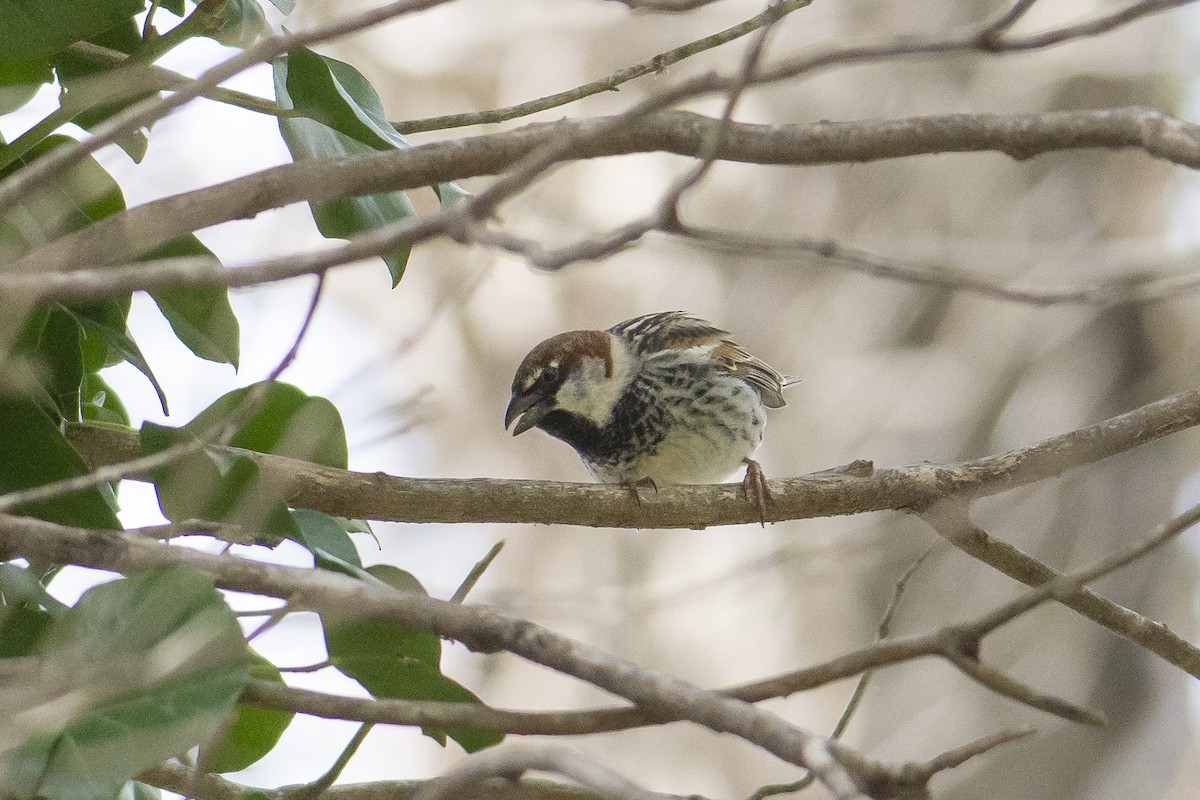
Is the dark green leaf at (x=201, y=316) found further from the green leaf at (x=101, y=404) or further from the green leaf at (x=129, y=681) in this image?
the green leaf at (x=129, y=681)

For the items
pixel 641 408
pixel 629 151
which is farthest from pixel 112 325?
pixel 641 408

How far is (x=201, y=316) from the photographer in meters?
1.44

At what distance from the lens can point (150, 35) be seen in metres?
1.39

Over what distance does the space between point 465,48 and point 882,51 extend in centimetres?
492

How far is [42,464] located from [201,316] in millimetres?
258

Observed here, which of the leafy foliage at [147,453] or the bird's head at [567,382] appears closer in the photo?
the leafy foliage at [147,453]

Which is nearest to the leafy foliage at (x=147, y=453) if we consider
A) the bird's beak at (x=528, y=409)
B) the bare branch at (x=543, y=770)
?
the bare branch at (x=543, y=770)

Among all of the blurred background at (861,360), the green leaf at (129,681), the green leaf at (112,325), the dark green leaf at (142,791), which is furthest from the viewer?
the blurred background at (861,360)

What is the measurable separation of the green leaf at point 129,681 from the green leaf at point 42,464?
0.58 feet

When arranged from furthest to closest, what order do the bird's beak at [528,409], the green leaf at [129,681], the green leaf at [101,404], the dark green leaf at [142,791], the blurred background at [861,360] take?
the blurred background at [861,360] → the bird's beak at [528,409] → the green leaf at [101,404] → the dark green leaf at [142,791] → the green leaf at [129,681]

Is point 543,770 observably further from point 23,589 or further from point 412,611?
point 23,589

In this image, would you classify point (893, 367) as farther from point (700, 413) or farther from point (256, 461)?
point (256, 461)

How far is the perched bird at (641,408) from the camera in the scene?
258 centimetres

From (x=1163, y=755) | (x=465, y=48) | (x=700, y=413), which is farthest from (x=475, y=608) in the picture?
(x=465, y=48)
